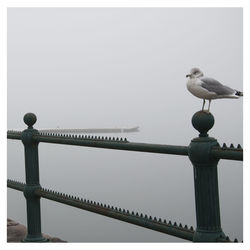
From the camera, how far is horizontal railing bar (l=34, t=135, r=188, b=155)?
7.91 feet

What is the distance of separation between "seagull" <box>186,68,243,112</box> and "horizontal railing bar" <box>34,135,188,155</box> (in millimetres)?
459

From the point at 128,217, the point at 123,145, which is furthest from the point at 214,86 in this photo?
the point at 128,217

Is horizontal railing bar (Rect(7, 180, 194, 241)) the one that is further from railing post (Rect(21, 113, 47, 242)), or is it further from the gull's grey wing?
the gull's grey wing

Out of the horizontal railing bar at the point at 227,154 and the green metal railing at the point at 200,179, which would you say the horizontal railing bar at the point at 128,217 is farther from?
the horizontal railing bar at the point at 227,154

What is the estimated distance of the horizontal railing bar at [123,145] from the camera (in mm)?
2410

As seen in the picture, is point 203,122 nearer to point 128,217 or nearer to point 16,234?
point 128,217

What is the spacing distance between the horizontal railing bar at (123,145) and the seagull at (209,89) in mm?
459

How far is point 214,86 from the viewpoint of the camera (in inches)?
107

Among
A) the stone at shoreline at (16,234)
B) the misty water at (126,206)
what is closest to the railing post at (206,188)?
the stone at shoreline at (16,234)

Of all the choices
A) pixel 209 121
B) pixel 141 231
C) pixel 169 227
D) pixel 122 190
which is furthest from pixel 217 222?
pixel 122 190

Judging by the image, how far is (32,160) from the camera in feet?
12.6

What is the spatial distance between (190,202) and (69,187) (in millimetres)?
6888

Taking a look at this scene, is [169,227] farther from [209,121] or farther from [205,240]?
[209,121]

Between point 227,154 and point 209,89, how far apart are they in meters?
0.68
